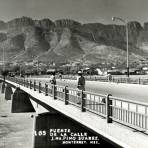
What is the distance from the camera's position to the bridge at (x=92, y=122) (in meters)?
8.69

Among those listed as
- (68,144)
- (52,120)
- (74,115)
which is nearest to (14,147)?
(52,120)

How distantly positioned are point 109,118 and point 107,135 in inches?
74.7

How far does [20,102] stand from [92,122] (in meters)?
33.0

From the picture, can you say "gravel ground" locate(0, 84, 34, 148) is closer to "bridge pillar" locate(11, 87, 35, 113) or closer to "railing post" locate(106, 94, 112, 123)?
"bridge pillar" locate(11, 87, 35, 113)

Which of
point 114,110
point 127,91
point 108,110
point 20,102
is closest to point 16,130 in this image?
point 20,102

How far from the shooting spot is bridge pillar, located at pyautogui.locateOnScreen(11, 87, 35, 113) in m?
41.7

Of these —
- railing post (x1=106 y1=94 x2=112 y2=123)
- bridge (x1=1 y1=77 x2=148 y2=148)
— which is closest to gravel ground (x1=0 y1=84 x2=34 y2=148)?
bridge (x1=1 y1=77 x2=148 y2=148)

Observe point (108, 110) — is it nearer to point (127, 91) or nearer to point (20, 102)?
point (127, 91)

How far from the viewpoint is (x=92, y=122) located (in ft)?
35.1

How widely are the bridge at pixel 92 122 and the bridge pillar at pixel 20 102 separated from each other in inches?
757

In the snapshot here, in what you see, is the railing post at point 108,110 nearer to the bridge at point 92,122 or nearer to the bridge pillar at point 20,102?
the bridge at point 92,122

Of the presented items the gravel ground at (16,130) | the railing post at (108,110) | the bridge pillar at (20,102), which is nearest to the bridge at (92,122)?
the railing post at (108,110)

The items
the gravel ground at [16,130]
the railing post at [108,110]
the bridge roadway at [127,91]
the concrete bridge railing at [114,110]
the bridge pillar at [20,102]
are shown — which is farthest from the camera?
the bridge pillar at [20,102]

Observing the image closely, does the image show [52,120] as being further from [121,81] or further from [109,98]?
[121,81]
